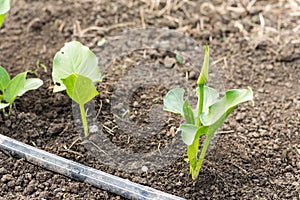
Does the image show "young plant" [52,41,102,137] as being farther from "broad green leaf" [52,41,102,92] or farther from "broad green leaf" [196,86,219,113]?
"broad green leaf" [196,86,219,113]

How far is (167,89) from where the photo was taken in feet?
7.83

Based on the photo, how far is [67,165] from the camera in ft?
6.51

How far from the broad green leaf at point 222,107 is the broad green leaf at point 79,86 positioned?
430 millimetres

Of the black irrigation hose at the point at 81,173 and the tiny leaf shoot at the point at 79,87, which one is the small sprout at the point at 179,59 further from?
the black irrigation hose at the point at 81,173

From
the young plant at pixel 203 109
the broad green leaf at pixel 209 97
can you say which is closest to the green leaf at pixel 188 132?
the young plant at pixel 203 109

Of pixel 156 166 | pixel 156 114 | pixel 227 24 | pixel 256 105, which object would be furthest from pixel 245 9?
pixel 156 166

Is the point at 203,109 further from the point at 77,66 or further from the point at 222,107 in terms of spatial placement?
the point at 77,66

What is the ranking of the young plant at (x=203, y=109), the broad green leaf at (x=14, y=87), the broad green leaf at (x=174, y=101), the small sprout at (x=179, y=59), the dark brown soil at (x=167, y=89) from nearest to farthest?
the young plant at (x=203, y=109), the broad green leaf at (x=174, y=101), the dark brown soil at (x=167, y=89), the broad green leaf at (x=14, y=87), the small sprout at (x=179, y=59)

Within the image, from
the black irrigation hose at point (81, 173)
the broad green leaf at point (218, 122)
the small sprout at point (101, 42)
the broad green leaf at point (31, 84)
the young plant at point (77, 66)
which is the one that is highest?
the young plant at point (77, 66)

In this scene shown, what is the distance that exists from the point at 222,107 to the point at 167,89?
0.64 meters

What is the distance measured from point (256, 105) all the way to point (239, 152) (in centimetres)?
32

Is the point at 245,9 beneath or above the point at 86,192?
above

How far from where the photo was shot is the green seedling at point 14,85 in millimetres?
2137

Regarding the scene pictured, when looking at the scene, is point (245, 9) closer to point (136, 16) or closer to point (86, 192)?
point (136, 16)
